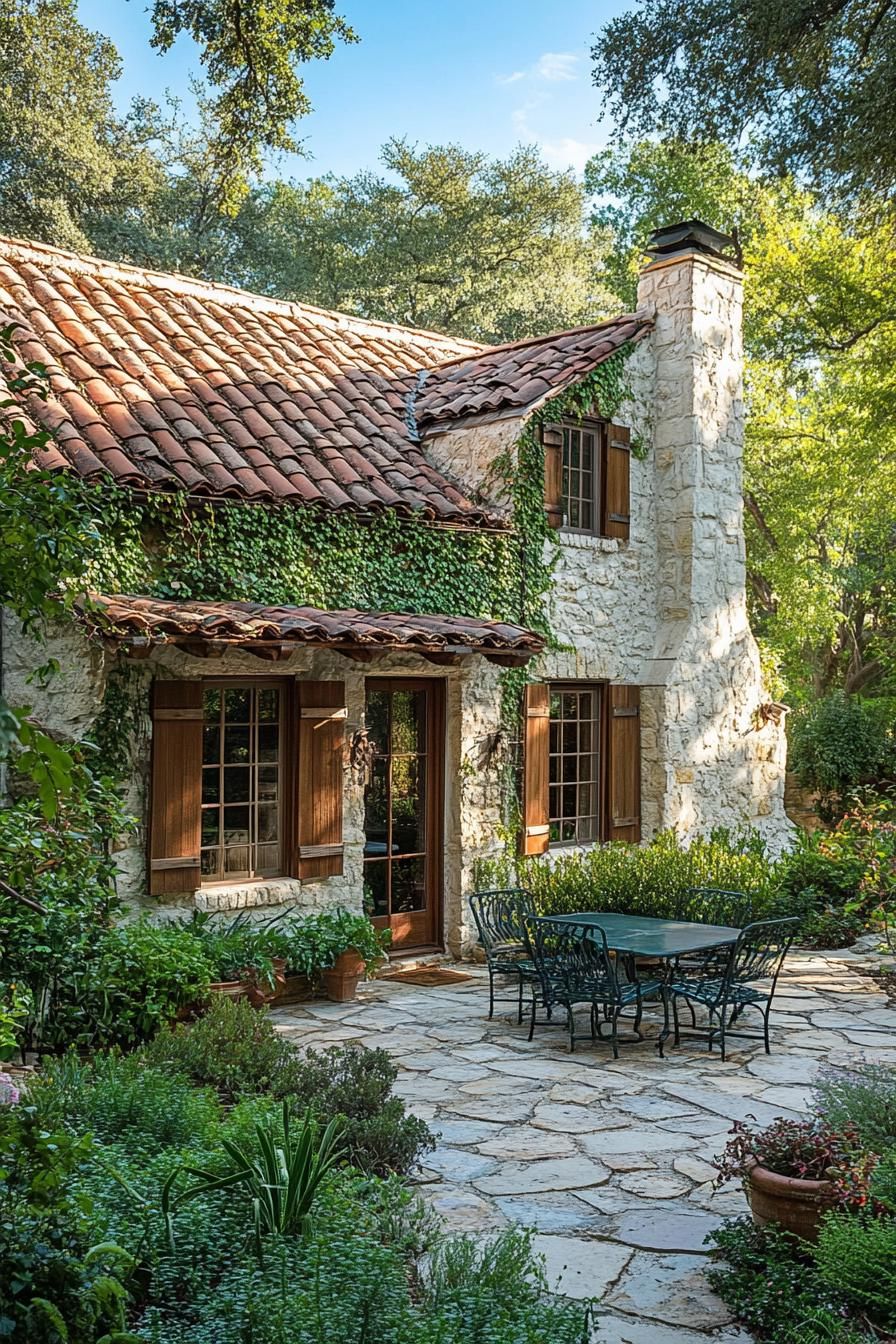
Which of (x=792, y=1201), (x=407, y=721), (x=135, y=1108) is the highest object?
(x=407, y=721)

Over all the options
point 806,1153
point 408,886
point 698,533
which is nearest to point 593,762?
point 408,886

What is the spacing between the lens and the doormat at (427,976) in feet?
32.1

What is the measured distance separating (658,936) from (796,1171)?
11.9ft

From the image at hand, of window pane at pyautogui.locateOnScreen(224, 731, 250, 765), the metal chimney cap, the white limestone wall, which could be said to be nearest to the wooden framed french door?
the white limestone wall

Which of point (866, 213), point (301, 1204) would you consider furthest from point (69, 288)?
point (301, 1204)

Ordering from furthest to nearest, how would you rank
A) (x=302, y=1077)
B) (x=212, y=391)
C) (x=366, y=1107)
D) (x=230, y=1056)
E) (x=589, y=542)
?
(x=589, y=542) < (x=212, y=391) < (x=230, y=1056) < (x=302, y=1077) < (x=366, y=1107)

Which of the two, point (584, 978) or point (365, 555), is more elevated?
point (365, 555)

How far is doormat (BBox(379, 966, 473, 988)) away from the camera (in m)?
9.78

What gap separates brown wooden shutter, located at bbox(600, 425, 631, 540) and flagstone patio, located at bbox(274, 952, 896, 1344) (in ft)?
15.5

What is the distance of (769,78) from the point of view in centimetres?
734

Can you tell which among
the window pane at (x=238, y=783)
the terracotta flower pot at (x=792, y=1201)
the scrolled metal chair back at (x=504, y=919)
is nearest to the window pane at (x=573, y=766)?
the scrolled metal chair back at (x=504, y=919)

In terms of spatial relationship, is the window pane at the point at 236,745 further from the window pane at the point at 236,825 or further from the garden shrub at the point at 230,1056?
the garden shrub at the point at 230,1056

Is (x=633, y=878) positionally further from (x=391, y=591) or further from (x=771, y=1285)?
(x=771, y=1285)

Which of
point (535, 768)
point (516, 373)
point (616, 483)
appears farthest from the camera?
point (616, 483)
